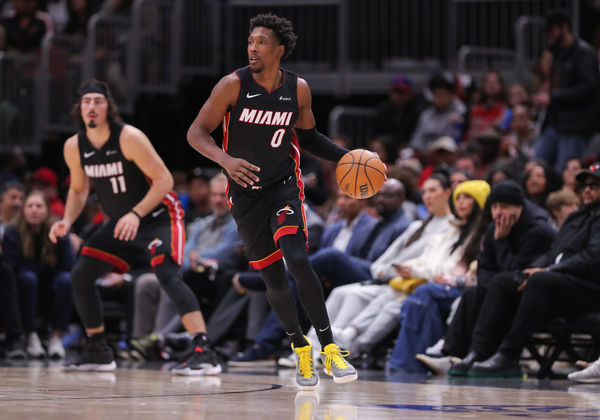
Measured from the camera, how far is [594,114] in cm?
1023

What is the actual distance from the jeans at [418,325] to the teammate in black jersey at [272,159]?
1904 millimetres

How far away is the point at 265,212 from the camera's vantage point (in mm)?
5820

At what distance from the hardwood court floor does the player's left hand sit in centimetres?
93

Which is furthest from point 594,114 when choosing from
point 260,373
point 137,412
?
point 137,412

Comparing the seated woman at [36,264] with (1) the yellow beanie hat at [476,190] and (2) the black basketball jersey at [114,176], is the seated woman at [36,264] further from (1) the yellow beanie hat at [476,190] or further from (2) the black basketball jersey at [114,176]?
(1) the yellow beanie hat at [476,190]

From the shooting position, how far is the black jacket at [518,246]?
7289 millimetres

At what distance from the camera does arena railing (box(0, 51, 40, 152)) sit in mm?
13258

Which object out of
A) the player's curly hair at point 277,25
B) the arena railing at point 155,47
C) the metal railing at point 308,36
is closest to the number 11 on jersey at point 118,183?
the player's curly hair at point 277,25

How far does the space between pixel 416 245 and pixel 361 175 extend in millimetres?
2639

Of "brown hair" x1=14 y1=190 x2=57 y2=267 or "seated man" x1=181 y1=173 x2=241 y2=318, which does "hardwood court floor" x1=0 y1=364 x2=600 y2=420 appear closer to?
"seated man" x1=181 y1=173 x2=241 y2=318

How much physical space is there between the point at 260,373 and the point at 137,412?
3.28 metres

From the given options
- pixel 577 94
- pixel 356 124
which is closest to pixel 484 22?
pixel 356 124

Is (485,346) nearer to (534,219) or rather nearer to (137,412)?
(534,219)

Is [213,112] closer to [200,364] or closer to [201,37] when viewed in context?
[200,364]
